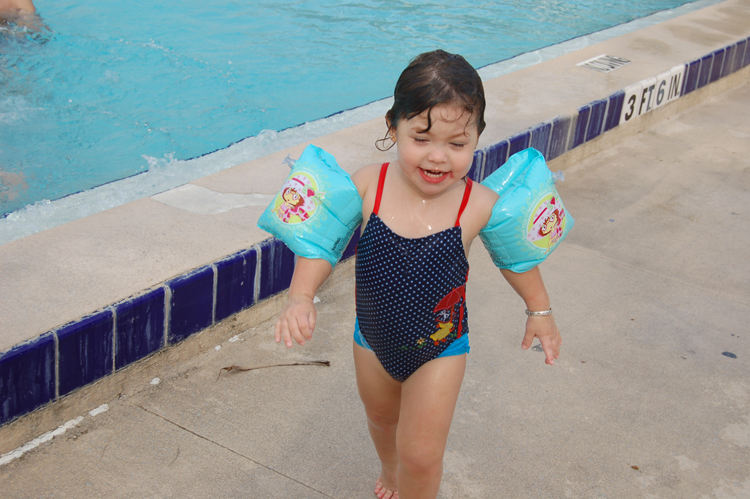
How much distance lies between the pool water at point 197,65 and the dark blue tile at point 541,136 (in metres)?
2.76

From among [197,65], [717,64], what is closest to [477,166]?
[717,64]

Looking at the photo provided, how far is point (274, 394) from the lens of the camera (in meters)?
2.62

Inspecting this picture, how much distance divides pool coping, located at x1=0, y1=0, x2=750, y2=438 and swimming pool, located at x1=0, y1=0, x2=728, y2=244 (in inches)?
42.6

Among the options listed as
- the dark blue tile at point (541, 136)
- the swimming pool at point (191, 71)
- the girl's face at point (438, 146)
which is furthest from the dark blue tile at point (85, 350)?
the dark blue tile at point (541, 136)

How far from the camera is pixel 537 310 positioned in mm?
2041

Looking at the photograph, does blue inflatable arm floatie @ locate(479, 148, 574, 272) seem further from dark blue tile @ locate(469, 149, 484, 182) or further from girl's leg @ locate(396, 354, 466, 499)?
dark blue tile @ locate(469, 149, 484, 182)

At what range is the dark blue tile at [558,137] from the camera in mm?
4555

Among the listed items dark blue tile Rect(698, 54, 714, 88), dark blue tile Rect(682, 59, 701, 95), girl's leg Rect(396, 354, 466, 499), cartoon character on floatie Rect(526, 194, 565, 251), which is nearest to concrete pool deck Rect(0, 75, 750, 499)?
girl's leg Rect(396, 354, 466, 499)

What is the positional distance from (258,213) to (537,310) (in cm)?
156

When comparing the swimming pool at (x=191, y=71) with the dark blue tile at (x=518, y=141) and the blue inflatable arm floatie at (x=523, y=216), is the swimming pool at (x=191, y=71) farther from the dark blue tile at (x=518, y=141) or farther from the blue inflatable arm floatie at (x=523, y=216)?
the blue inflatable arm floatie at (x=523, y=216)

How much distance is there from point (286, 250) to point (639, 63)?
4114mm

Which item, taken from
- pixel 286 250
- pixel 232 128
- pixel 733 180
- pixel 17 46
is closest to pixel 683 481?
pixel 286 250

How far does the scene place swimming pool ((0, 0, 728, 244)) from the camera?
570 centimetres

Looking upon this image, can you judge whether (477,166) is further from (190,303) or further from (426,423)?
(426,423)
